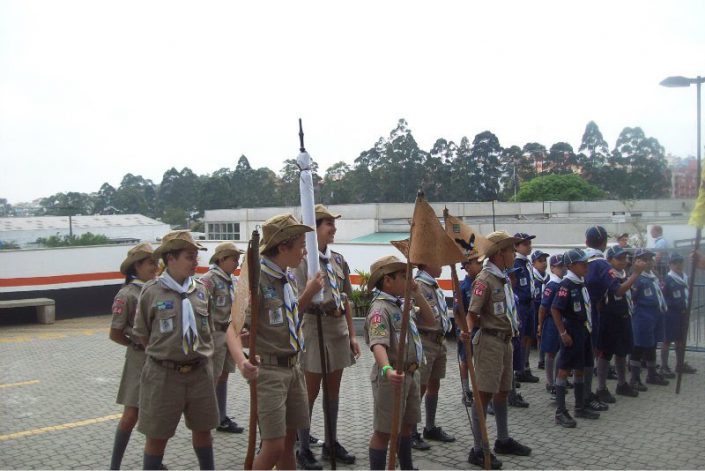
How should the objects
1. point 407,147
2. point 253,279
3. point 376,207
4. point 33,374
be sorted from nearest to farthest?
point 253,279, point 33,374, point 376,207, point 407,147

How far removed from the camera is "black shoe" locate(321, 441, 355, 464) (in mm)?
5641

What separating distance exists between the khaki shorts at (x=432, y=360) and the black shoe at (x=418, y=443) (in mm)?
587

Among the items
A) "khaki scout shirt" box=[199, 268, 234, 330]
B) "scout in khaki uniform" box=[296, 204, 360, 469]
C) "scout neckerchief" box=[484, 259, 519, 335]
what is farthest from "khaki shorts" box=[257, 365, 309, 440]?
"khaki scout shirt" box=[199, 268, 234, 330]

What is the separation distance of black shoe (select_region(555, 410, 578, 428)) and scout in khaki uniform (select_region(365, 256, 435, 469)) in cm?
246

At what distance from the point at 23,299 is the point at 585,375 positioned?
14536mm

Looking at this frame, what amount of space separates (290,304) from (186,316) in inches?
29.6

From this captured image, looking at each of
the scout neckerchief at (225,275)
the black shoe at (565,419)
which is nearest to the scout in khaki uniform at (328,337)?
the scout neckerchief at (225,275)

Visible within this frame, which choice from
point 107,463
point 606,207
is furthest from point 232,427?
point 606,207

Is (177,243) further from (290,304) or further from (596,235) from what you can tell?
(596,235)

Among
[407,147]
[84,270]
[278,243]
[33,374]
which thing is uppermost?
[407,147]

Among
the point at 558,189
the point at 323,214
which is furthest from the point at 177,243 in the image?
the point at 558,189

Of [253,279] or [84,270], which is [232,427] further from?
[84,270]

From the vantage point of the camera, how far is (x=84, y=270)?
17266mm

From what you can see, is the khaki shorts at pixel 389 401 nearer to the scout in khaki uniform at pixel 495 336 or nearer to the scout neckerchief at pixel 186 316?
the scout in khaki uniform at pixel 495 336
